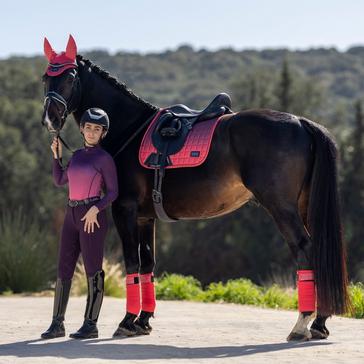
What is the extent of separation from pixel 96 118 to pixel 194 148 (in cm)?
89

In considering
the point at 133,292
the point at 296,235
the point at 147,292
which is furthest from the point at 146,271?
the point at 296,235

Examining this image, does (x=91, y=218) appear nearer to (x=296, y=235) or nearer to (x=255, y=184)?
(x=255, y=184)

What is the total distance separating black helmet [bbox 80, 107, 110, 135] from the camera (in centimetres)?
801

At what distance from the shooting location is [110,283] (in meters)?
12.8

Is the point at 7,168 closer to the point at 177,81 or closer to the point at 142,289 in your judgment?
the point at 142,289

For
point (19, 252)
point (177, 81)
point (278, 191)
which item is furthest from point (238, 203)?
point (177, 81)

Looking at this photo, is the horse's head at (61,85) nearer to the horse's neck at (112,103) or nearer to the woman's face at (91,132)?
the horse's neck at (112,103)

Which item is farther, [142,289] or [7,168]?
[7,168]

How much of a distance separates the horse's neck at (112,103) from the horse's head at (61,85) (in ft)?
0.47

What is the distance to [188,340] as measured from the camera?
7836 millimetres

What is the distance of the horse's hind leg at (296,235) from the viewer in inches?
302

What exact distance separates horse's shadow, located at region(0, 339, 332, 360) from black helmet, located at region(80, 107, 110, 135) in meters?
1.88

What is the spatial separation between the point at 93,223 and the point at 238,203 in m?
1.35

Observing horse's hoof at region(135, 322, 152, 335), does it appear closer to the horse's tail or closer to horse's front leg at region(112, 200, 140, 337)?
horse's front leg at region(112, 200, 140, 337)
